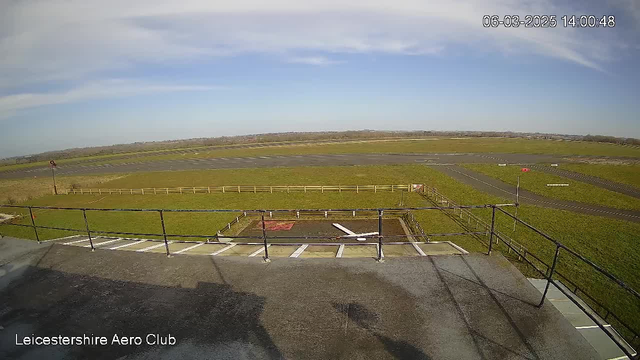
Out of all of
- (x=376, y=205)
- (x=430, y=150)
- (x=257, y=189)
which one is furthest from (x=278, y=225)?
(x=430, y=150)

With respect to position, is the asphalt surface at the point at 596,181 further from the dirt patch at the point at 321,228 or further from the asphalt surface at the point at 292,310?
the asphalt surface at the point at 292,310

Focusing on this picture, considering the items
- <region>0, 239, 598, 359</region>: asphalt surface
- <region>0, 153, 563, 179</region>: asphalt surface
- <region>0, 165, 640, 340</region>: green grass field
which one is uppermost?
<region>0, 239, 598, 359</region>: asphalt surface

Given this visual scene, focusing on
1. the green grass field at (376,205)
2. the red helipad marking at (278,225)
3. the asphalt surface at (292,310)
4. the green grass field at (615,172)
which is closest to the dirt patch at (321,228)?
the red helipad marking at (278,225)

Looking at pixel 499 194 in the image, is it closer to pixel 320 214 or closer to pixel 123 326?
pixel 320 214

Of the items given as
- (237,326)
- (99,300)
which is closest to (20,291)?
(99,300)

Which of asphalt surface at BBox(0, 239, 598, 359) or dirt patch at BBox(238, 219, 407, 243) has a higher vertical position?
asphalt surface at BBox(0, 239, 598, 359)

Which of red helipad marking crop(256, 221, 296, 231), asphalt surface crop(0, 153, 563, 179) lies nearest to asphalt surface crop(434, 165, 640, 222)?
asphalt surface crop(0, 153, 563, 179)

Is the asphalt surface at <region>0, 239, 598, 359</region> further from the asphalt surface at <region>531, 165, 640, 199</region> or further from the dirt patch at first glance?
the asphalt surface at <region>531, 165, 640, 199</region>
